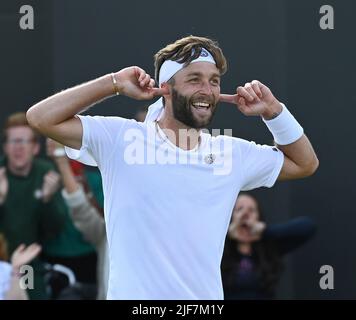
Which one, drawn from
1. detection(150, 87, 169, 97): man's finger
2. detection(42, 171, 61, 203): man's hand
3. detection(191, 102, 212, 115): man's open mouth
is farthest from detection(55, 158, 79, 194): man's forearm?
detection(191, 102, 212, 115): man's open mouth

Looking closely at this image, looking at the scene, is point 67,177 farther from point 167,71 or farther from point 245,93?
point 245,93

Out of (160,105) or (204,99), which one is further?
(160,105)

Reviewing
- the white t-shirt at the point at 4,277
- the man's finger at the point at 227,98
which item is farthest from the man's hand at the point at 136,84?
the white t-shirt at the point at 4,277

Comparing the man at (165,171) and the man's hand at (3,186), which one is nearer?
the man at (165,171)

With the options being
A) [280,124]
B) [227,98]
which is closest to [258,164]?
[280,124]

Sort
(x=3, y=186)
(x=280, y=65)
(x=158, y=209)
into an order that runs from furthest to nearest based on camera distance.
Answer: (x=280, y=65) → (x=3, y=186) → (x=158, y=209)

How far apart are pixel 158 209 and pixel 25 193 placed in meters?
2.79

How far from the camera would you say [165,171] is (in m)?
4.08

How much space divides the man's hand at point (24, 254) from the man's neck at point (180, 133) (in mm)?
2381

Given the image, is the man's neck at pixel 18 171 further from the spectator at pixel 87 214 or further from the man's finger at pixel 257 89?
the man's finger at pixel 257 89

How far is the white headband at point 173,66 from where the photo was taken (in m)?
4.23

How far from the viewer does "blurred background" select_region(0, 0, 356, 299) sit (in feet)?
22.9

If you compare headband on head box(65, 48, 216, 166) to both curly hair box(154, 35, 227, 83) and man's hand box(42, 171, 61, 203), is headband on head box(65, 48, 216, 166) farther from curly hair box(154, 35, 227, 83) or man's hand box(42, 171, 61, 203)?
man's hand box(42, 171, 61, 203)
